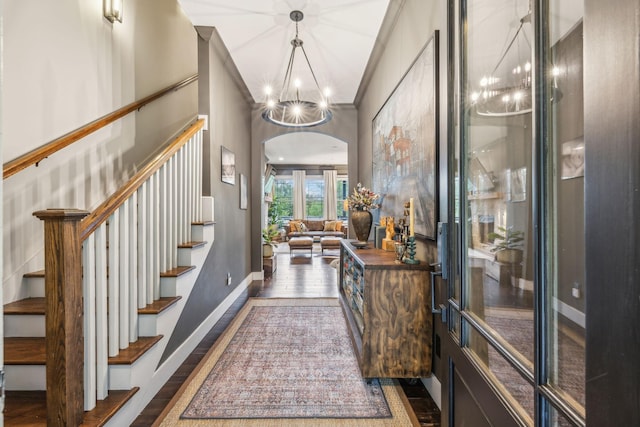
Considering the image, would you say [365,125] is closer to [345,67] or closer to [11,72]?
[345,67]

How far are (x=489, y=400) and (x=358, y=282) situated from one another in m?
1.60

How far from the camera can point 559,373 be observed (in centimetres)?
70

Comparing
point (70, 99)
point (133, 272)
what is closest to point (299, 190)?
point (70, 99)

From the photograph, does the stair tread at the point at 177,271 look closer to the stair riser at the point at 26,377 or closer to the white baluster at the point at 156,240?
the white baluster at the point at 156,240

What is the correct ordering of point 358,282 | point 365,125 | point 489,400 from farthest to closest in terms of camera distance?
point 365,125 → point 358,282 → point 489,400

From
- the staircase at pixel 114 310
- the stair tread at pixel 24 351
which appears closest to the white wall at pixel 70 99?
the stair tread at pixel 24 351

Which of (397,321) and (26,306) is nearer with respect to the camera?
(26,306)

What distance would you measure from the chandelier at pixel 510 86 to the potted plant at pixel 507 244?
0.37m

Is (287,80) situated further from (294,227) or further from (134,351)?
(294,227)

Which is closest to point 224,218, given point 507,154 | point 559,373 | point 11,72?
point 11,72

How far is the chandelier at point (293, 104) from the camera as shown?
10.2ft

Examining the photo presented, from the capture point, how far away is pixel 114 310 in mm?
1664

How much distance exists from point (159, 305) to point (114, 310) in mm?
340

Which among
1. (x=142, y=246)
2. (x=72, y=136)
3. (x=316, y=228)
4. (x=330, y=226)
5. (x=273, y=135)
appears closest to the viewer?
(x=142, y=246)
